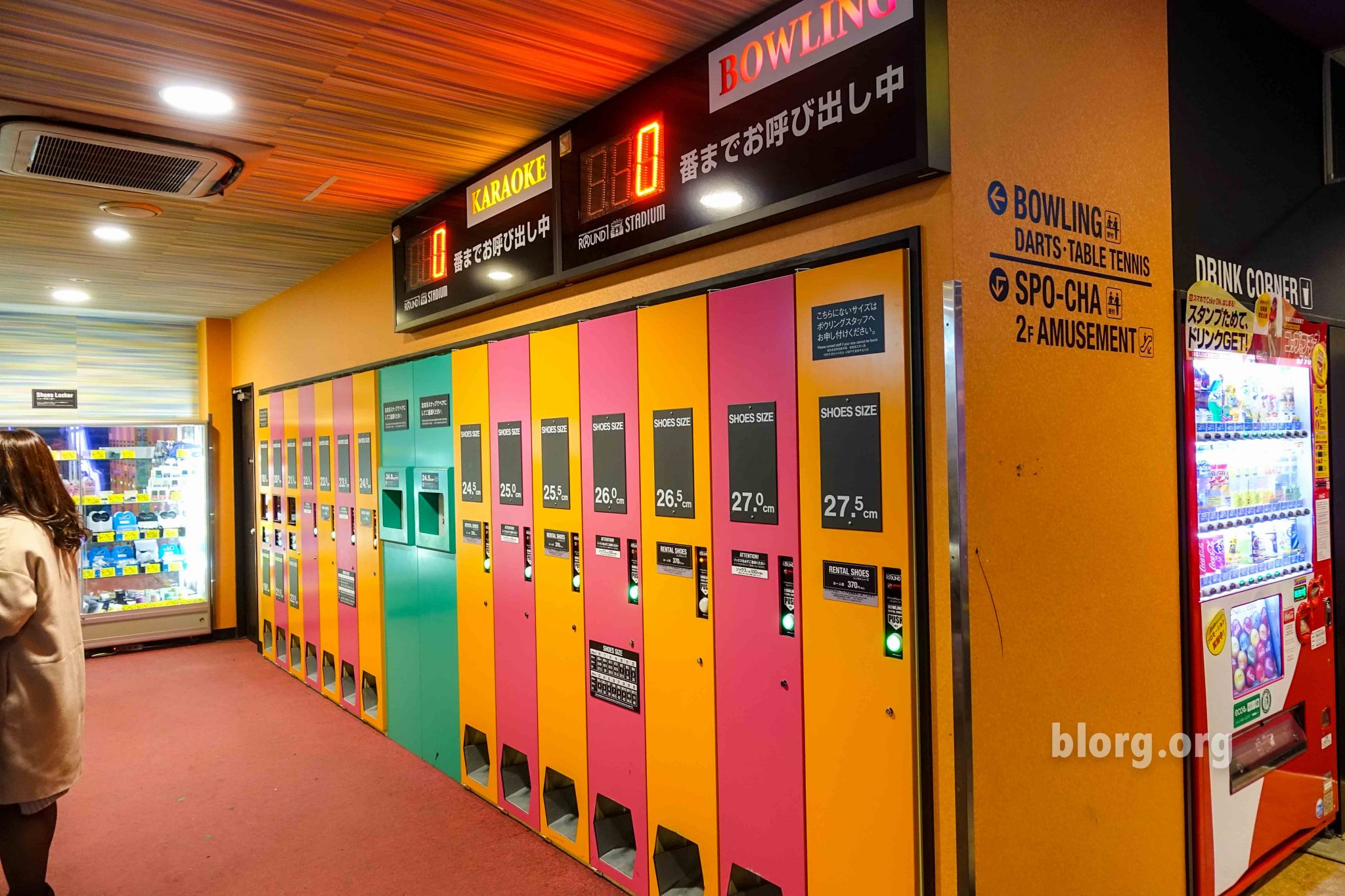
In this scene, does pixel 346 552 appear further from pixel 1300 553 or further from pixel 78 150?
pixel 1300 553

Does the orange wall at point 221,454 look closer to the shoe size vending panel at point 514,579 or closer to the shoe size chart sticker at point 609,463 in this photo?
the shoe size vending panel at point 514,579

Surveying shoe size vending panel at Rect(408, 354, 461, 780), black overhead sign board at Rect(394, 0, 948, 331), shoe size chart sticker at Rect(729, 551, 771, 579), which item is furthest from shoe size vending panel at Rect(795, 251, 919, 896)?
shoe size vending panel at Rect(408, 354, 461, 780)

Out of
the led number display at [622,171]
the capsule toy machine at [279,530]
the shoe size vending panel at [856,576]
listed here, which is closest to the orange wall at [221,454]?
the capsule toy machine at [279,530]

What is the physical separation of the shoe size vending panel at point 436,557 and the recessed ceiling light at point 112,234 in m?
1.83

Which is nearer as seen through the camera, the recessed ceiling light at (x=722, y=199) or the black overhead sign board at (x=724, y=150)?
the black overhead sign board at (x=724, y=150)

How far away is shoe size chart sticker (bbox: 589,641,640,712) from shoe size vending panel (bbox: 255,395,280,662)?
4.21 meters

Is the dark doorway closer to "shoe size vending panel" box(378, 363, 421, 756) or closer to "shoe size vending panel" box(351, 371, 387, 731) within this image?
"shoe size vending panel" box(351, 371, 387, 731)

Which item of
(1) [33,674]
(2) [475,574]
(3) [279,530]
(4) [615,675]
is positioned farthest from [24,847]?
(3) [279,530]

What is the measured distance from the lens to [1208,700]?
266 cm

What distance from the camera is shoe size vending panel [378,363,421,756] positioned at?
14.5ft

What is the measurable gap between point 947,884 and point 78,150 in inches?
153

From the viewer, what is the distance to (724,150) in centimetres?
250

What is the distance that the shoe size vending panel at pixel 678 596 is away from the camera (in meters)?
Answer: 2.67

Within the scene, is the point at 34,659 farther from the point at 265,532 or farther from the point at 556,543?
the point at 265,532
